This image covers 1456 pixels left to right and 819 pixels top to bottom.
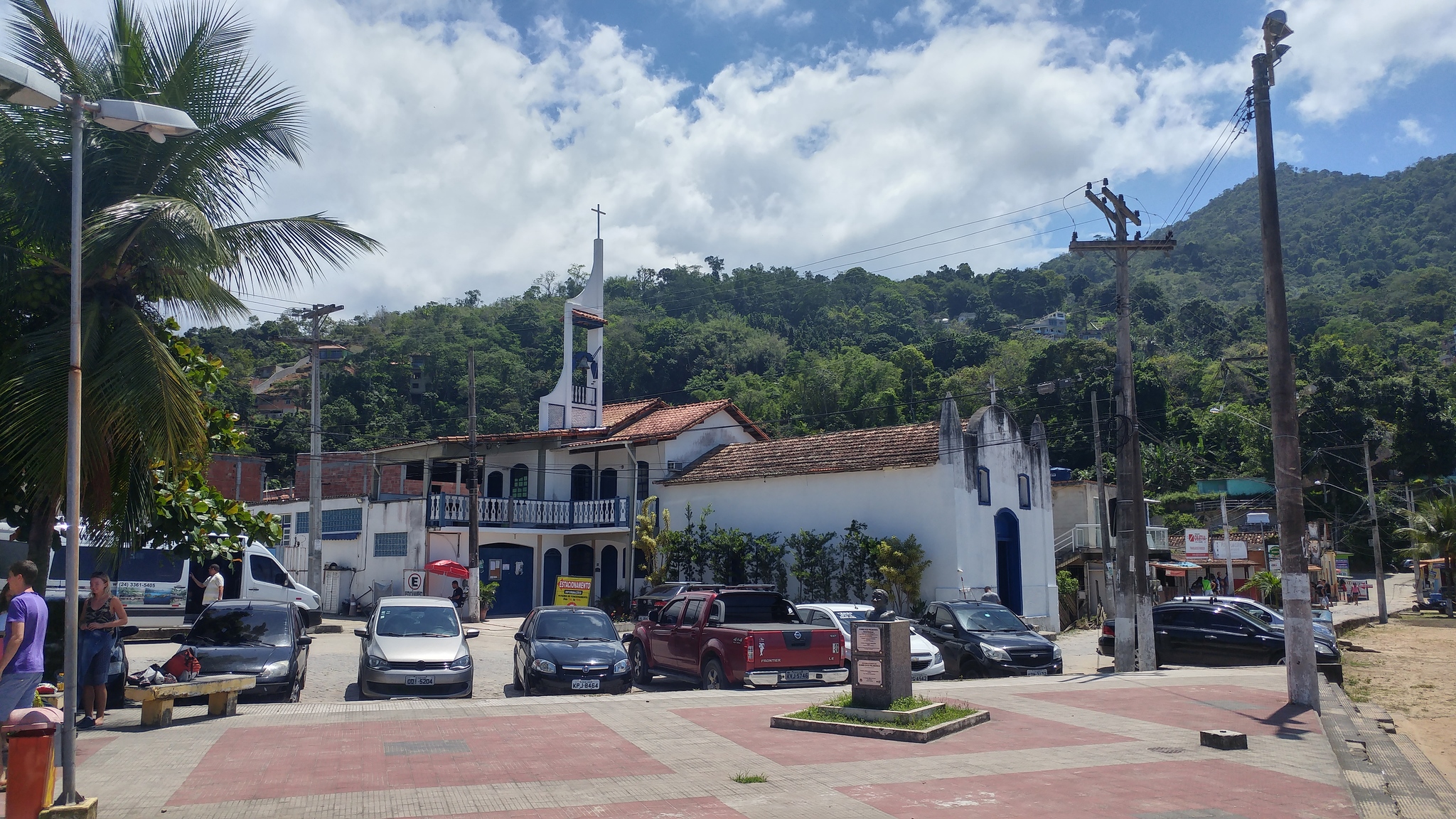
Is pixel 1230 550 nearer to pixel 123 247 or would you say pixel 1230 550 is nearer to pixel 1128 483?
pixel 1128 483

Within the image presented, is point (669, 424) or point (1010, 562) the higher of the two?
point (669, 424)

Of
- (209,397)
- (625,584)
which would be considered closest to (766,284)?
(625,584)

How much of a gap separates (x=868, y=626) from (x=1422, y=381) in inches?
2353

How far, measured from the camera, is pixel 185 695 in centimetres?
1149

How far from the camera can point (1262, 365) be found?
73.0 m

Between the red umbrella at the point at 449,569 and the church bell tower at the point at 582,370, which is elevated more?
the church bell tower at the point at 582,370

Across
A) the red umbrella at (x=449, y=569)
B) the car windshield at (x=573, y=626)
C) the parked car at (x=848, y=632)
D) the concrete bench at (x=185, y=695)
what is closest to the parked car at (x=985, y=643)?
the parked car at (x=848, y=632)

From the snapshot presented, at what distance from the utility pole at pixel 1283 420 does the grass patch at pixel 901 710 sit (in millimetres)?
4625

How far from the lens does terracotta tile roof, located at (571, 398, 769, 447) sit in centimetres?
3472

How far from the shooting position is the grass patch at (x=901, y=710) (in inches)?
436

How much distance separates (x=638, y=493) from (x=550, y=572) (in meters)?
4.21

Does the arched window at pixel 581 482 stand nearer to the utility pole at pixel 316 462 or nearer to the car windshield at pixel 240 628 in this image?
the utility pole at pixel 316 462

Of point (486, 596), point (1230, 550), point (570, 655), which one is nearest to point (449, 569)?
point (486, 596)

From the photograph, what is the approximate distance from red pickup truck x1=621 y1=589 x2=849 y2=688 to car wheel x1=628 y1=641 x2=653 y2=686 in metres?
0.03
